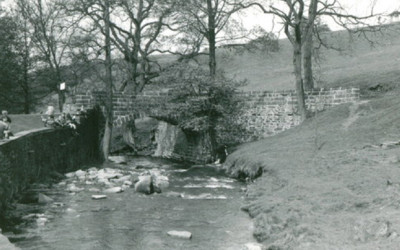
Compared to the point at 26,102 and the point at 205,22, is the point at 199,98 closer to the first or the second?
the point at 205,22

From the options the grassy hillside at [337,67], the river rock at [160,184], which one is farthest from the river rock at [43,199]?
the grassy hillside at [337,67]

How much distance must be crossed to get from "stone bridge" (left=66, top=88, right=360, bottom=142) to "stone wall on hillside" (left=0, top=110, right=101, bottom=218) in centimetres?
148

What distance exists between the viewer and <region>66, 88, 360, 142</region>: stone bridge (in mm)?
27312

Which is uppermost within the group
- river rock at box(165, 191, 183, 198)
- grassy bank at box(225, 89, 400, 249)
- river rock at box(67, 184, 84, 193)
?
grassy bank at box(225, 89, 400, 249)

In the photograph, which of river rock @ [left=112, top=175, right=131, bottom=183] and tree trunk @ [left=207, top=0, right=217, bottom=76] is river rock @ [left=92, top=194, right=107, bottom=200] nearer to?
river rock @ [left=112, top=175, right=131, bottom=183]

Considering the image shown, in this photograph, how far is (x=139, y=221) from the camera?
11.4 m

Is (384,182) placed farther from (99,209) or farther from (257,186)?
(99,209)

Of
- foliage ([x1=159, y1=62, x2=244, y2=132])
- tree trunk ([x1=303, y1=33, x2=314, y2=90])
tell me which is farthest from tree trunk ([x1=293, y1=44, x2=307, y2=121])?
tree trunk ([x1=303, y1=33, x2=314, y2=90])

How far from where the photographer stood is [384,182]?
10.9 metres

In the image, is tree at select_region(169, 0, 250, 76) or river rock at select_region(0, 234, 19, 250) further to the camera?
tree at select_region(169, 0, 250, 76)

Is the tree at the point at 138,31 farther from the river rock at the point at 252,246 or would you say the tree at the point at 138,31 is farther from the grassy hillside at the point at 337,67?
the river rock at the point at 252,246

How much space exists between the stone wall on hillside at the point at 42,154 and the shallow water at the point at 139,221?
0.91 meters

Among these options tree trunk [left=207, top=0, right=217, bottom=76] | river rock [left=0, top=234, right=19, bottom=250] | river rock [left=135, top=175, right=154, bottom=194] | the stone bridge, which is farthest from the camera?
tree trunk [left=207, top=0, right=217, bottom=76]

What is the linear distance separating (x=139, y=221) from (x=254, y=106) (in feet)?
62.1
